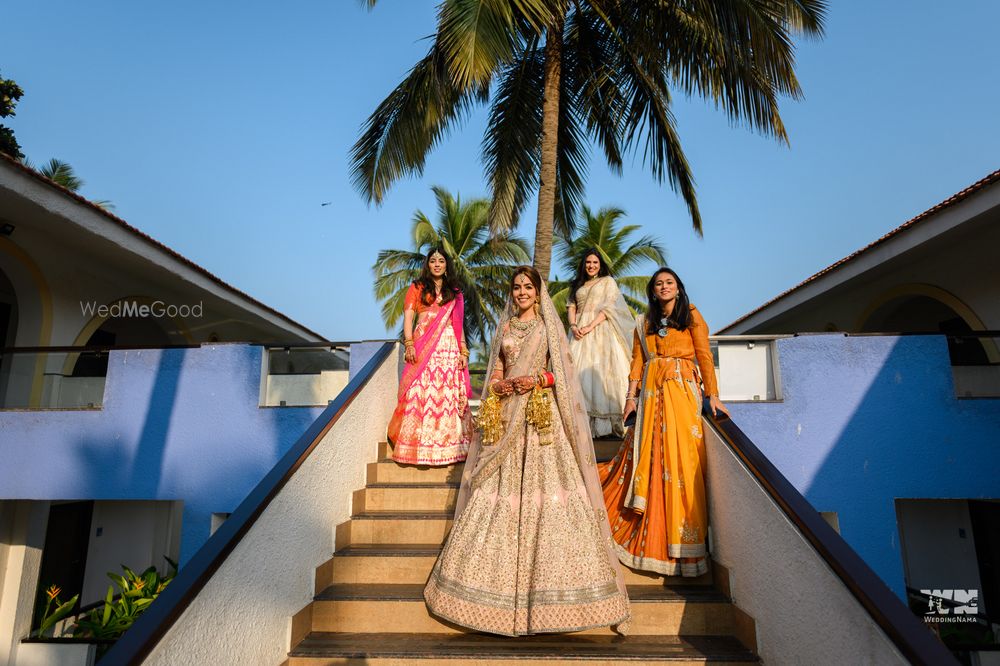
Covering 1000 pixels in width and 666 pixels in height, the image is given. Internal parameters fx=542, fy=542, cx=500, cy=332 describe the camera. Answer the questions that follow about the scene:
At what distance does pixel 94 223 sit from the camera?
20.9ft

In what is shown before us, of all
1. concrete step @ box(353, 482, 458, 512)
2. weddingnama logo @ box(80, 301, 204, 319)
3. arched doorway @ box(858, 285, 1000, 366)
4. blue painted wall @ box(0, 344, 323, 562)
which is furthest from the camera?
weddingnama logo @ box(80, 301, 204, 319)

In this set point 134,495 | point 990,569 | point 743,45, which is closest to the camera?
point 134,495

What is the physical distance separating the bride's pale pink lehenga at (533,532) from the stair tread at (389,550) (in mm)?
384

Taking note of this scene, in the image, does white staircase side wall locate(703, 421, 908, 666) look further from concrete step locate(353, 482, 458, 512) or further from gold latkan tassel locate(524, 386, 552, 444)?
concrete step locate(353, 482, 458, 512)

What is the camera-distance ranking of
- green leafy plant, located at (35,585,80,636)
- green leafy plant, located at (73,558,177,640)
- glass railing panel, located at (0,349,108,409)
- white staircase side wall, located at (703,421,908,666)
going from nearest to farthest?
white staircase side wall, located at (703,421,908,666) < glass railing panel, located at (0,349,108,409) < green leafy plant, located at (73,558,177,640) < green leafy plant, located at (35,585,80,636)

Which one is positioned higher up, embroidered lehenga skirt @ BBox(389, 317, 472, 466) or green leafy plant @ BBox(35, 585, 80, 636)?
embroidered lehenga skirt @ BBox(389, 317, 472, 466)

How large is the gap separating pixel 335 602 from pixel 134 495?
172 inches

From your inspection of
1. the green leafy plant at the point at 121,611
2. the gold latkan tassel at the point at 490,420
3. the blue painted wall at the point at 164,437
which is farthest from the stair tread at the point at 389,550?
the green leafy plant at the point at 121,611

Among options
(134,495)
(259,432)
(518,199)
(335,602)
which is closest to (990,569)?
(518,199)

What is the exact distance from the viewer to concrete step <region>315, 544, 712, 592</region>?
3.29 metres

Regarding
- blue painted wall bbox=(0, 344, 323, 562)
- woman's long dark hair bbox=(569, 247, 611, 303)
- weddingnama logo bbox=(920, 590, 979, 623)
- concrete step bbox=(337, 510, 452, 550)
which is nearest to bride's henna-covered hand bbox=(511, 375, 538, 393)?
concrete step bbox=(337, 510, 452, 550)

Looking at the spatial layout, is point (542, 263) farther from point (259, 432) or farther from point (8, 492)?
point (8, 492)

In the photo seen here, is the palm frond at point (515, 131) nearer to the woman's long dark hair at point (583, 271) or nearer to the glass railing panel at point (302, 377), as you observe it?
the woman's long dark hair at point (583, 271)

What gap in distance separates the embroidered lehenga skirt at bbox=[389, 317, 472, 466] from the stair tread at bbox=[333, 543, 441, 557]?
0.76 metres
